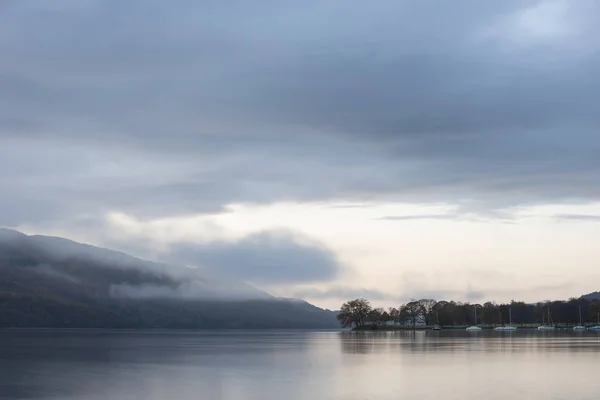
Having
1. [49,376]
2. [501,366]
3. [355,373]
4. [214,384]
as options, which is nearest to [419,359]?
[501,366]

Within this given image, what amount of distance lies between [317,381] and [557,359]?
34.6 m

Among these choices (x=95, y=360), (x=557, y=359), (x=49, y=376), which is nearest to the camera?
(x=49, y=376)

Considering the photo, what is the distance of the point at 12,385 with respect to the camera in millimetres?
54594

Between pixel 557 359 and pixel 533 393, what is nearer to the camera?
pixel 533 393

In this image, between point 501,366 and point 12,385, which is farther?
point 501,366

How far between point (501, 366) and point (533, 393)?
928 inches

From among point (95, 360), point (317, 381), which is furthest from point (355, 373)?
point (95, 360)

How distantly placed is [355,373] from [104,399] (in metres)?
25.4

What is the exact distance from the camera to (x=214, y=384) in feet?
183

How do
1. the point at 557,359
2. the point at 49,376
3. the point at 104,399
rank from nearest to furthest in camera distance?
the point at 104,399, the point at 49,376, the point at 557,359

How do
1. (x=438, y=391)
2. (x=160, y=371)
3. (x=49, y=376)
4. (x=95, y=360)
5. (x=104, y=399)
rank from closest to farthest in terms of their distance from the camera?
(x=104, y=399), (x=438, y=391), (x=49, y=376), (x=160, y=371), (x=95, y=360)

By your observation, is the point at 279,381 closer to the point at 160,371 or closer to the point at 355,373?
the point at 355,373

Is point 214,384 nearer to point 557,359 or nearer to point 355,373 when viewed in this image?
point 355,373

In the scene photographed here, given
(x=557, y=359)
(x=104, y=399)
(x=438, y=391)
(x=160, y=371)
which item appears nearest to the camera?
(x=104, y=399)
